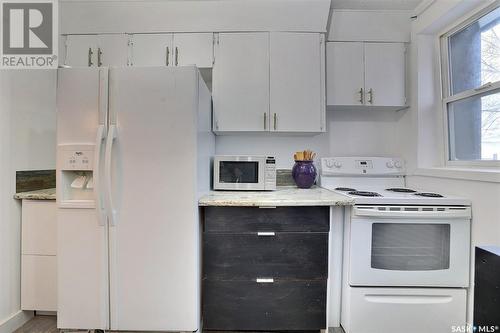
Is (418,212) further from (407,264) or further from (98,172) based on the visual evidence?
(98,172)

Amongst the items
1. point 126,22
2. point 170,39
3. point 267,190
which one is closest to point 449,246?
point 267,190

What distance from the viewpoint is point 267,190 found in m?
1.99

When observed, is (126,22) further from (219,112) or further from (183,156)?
(183,156)

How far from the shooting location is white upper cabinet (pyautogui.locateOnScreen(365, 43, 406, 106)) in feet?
7.11

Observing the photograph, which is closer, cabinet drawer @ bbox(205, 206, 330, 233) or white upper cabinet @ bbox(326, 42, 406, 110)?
cabinet drawer @ bbox(205, 206, 330, 233)

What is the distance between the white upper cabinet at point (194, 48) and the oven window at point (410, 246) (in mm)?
1778

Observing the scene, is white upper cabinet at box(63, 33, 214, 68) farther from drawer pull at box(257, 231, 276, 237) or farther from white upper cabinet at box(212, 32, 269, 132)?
drawer pull at box(257, 231, 276, 237)

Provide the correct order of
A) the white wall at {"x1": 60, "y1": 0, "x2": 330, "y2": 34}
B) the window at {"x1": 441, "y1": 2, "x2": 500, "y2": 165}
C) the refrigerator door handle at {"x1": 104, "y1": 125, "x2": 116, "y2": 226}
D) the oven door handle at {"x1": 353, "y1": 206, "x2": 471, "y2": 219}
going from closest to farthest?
the refrigerator door handle at {"x1": 104, "y1": 125, "x2": 116, "y2": 226} < the oven door handle at {"x1": 353, "y1": 206, "x2": 471, "y2": 219} < the window at {"x1": 441, "y1": 2, "x2": 500, "y2": 165} < the white wall at {"x1": 60, "y1": 0, "x2": 330, "y2": 34}

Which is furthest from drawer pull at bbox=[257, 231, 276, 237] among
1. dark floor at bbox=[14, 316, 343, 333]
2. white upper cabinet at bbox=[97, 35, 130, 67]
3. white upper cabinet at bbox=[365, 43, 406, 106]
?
white upper cabinet at bbox=[97, 35, 130, 67]

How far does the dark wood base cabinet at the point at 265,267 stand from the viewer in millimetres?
1605

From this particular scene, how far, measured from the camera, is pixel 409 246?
161 cm

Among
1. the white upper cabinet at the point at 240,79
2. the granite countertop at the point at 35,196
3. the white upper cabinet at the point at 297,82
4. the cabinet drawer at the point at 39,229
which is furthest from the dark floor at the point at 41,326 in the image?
the white upper cabinet at the point at 240,79

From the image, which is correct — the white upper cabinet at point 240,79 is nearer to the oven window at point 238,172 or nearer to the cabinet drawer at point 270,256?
the oven window at point 238,172

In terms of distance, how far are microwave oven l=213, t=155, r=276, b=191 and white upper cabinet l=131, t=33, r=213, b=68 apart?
2.69ft
